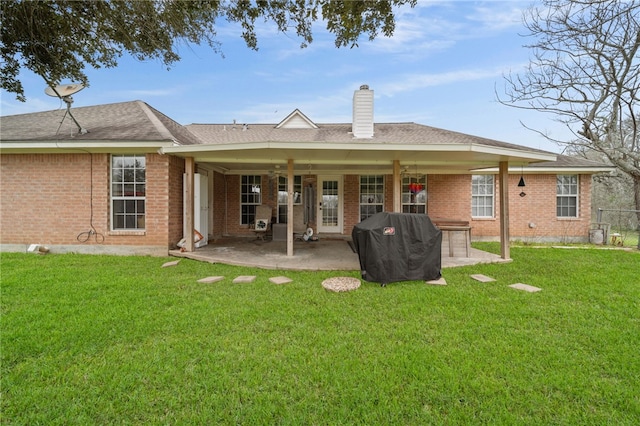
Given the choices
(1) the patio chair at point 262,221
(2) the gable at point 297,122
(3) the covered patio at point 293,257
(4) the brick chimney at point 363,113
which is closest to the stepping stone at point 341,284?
(3) the covered patio at point 293,257

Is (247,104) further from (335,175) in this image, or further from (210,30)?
(210,30)

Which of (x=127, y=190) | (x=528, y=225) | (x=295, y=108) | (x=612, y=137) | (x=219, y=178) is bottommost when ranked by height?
(x=528, y=225)

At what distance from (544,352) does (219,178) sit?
1024cm

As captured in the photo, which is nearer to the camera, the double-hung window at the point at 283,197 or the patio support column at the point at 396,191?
the patio support column at the point at 396,191

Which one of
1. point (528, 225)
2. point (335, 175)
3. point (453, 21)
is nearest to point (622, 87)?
point (528, 225)

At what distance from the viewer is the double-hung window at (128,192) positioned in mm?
7629

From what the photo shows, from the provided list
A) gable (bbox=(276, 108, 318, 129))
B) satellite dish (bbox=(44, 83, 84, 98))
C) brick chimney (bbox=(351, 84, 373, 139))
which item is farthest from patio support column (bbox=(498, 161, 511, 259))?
satellite dish (bbox=(44, 83, 84, 98))

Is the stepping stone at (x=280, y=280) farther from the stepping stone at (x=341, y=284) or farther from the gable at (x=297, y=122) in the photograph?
the gable at (x=297, y=122)

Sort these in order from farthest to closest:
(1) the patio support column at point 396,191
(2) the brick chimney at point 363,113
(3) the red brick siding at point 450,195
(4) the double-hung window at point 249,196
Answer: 1. (4) the double-hung window at point 249,196
2. (3) the red brick siding at point 450,195
3. (2) the brick chimney at point 363,113
4. (1) the patio support column at point 396,191

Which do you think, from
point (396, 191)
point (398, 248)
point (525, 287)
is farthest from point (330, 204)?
point (525, 287)

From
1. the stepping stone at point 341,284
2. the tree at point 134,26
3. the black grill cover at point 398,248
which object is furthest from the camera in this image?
the black grill cover at point 398,248

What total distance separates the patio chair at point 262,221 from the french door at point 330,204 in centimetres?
216

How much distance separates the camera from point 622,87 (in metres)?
10.4

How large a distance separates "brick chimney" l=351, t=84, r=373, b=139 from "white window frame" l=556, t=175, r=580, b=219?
7707mm
